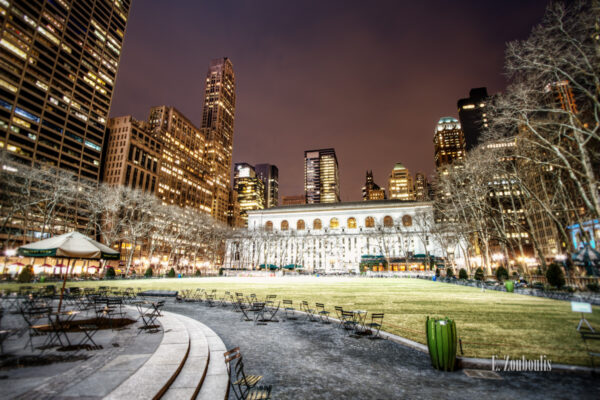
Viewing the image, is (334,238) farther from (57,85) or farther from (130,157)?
(57,85)

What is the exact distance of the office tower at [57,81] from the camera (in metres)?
68.5

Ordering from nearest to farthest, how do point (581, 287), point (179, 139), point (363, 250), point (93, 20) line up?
1. point (581, 287)
2. point (363, 250)
3. point (93, 20)
4. point (179, 139)

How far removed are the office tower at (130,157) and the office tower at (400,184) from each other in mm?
144442

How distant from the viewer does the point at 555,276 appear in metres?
19.7

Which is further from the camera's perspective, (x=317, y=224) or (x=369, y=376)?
(x=317, y=224)

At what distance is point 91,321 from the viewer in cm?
991

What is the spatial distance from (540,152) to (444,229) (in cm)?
2568

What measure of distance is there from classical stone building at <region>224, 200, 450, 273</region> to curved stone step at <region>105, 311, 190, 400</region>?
6500 cm

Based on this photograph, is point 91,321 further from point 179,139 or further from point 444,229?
point 179,139

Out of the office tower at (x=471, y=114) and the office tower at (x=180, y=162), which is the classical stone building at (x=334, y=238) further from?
the office tower at (x=471, y=114)

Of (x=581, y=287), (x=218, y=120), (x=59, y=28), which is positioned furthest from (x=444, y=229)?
(x=218, y=120)

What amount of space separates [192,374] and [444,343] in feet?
17.7

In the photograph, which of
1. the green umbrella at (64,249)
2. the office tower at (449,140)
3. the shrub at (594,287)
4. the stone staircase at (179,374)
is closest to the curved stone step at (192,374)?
the stone staircase at (179,374)

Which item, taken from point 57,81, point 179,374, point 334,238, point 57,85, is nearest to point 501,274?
point 179,374
